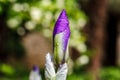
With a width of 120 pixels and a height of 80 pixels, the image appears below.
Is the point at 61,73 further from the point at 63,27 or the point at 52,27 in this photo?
the point at 52,27

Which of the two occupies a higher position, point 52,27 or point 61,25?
point 61,25

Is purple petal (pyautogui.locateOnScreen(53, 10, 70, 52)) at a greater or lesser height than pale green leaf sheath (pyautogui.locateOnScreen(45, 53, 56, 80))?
greater

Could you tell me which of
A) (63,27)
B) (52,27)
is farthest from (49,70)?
(52,27)

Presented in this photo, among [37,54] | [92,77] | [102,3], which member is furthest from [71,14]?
[37,54]

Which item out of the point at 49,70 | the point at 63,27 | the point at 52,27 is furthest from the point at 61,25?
the point at 52,27

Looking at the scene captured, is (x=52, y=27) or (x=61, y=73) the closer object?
(x=61, y=73)

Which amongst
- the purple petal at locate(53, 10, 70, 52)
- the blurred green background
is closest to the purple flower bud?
the purple petal at locate(53, 10, 70, 52)

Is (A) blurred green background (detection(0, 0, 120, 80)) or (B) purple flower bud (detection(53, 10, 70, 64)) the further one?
(A) blurred green background (detection(0, 0, 120, 80))

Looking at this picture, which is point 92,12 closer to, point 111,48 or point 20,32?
point 20,32

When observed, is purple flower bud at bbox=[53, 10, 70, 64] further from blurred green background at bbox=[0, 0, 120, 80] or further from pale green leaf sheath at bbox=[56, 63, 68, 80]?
blurred green background at bbox=[0, 0, 120, 80]
